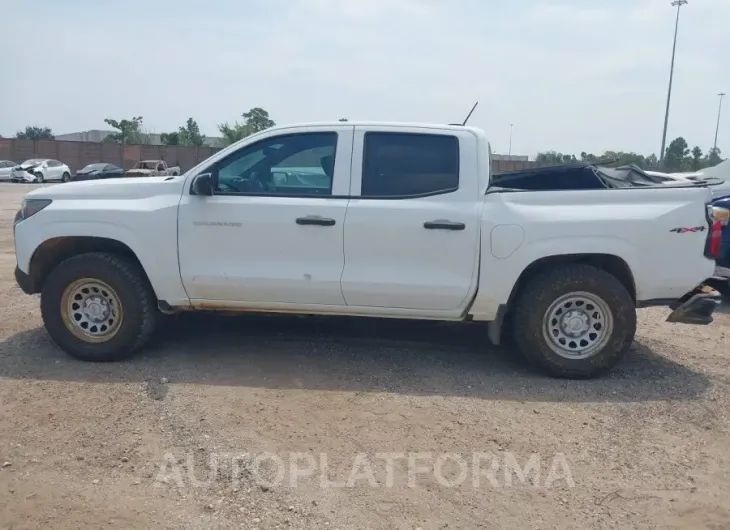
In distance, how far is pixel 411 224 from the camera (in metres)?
4.96

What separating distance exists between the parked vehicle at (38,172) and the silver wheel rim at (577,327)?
39.3m

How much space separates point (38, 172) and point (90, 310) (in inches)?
1493

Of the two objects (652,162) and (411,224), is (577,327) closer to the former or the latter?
(411,224)

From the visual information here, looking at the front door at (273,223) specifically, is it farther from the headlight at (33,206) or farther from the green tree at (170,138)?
the green tree at (170,138)

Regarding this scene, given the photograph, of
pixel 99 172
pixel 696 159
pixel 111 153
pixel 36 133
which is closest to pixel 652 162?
pixel 696 159

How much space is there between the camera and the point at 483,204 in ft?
16.5

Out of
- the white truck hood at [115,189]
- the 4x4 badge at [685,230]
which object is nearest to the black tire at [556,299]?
A: the 4x4 badge at [685,230]

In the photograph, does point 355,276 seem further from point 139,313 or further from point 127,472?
point 127,472

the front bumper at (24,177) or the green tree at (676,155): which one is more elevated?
the green tree at (676,155)

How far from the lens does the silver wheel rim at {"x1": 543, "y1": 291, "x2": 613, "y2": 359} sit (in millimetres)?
→ 5059

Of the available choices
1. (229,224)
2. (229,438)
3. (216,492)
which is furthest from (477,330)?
(216,492)

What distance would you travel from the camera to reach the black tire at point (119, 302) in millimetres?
5195

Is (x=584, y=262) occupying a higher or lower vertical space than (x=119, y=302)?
higher

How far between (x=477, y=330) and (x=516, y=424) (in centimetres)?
217
